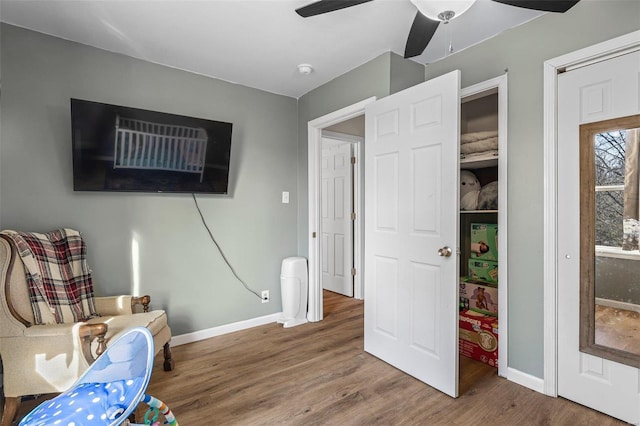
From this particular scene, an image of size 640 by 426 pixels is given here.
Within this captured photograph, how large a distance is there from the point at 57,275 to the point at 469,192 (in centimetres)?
312

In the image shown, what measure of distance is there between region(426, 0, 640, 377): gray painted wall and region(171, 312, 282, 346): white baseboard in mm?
2194

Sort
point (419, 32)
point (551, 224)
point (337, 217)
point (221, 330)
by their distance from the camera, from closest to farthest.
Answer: point (419, 32) → point (551, 224) → point (221, 330) → point (337, 217)

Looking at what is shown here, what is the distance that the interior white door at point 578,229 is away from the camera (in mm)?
1688

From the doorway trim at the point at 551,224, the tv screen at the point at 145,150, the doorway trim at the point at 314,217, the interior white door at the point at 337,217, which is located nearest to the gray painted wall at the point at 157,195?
the tv screen at the point at 145,150

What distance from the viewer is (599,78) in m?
1.77

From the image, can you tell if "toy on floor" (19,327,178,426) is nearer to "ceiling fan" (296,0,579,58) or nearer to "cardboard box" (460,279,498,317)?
"ceiling fan" (296,0,579,58)

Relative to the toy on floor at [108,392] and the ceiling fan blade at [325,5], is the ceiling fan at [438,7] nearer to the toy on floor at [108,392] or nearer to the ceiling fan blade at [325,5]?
the ceiling fan blade at [325,5]

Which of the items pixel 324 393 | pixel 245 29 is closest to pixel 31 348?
pixel 324 393

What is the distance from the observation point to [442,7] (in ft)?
4.75

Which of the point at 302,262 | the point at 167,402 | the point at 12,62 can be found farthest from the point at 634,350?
the point at 12,62

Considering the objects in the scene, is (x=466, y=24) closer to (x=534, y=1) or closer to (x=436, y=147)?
(x=534, y=1)

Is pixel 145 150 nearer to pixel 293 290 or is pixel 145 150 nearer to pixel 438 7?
pixel 293 290

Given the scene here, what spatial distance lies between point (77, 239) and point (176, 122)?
1126 millimetres

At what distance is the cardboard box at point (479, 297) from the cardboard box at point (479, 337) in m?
0.10
